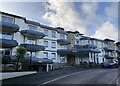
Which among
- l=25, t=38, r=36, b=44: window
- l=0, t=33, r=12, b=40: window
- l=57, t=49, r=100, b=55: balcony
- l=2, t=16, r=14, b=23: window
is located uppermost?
l=2, t=16, r=14, b=23: window

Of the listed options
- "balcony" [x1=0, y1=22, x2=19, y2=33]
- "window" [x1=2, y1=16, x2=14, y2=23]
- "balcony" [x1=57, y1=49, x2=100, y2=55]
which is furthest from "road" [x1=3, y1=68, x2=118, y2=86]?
"balcony" [x1=57, y1=49, x2=100, y2=55]

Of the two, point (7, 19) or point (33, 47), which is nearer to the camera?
point (7, 19)

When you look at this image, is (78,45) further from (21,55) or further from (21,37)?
(21,55)

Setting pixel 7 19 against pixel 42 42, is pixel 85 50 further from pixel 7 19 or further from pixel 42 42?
pixel 7 19

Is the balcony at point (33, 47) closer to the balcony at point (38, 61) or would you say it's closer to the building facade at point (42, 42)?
the building facade at point (42, 42)

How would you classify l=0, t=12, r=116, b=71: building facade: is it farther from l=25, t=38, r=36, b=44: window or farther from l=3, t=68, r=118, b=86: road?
l=3, t=68, r=118, b=86: road

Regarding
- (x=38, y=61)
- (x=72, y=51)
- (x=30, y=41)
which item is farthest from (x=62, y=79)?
(x=72, y=51)

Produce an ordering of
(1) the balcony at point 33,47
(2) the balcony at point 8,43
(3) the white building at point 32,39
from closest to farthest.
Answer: (2) the balcony at point 8,43, (3) the white building at point 32,39, (1) the balcony at point 33,47

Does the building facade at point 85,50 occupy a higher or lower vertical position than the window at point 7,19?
lower

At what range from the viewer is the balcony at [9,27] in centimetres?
3483

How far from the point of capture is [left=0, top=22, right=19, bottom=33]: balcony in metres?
34.8

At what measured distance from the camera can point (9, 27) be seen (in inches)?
1406

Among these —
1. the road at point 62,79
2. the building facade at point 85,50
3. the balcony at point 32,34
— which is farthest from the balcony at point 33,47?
the road at point 62,79

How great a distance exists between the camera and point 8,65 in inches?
1083
